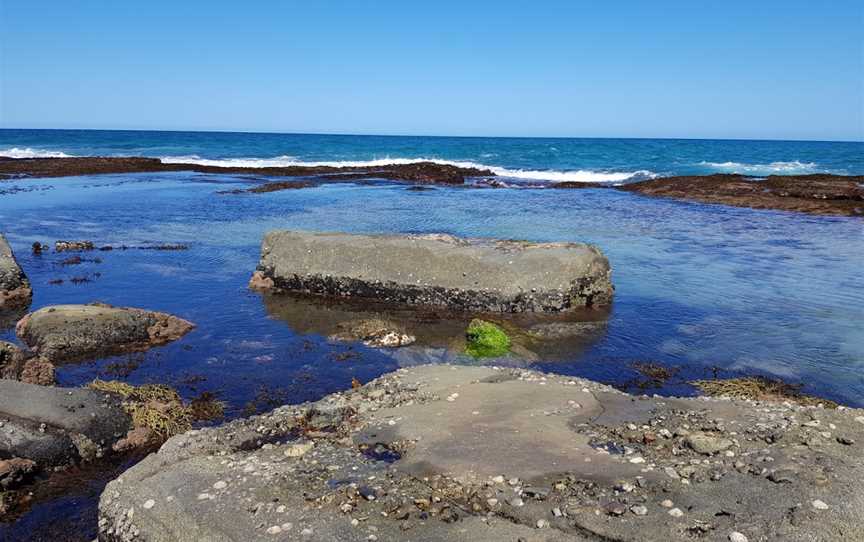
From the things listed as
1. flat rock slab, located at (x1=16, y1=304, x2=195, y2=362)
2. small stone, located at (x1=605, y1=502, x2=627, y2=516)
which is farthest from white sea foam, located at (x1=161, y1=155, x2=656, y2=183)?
small stone, located at (x1=605, y1=502, x2=627, y2=516)

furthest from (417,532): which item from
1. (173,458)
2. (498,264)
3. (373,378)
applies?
(498,264)

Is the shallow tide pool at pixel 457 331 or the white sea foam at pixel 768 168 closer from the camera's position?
the shallow tide pool at pixel 457 331

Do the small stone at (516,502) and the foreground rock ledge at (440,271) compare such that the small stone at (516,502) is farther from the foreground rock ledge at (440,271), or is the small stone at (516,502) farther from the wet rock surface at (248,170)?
the wet rock surface at (248,170)

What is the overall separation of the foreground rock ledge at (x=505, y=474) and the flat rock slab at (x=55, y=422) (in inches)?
41.7

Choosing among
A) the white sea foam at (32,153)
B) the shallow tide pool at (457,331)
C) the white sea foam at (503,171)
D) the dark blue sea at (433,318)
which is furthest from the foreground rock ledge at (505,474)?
the white sea foam at (32,153)

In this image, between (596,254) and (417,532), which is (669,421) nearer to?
(417,532)

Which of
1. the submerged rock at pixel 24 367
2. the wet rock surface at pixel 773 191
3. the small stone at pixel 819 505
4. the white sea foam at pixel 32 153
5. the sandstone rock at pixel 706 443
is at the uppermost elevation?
the white sea foam at pixel 32 153

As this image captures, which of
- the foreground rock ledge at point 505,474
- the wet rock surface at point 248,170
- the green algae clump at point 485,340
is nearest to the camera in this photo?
the foreground rock ledge at point 505,474

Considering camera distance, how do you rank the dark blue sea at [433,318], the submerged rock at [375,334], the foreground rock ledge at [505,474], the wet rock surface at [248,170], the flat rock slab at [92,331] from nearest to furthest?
1. the foreground rock ledge at [505,474]
2. the dark blue sea at [433,318]
3. the flat rock slab at [92,331]
4. the submerged rock at [375,334]
5. the wet rock surface at [248,170]

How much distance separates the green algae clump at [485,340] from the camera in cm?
970

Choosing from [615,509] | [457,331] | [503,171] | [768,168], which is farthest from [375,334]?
[768,168]

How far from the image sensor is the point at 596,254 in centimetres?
1237

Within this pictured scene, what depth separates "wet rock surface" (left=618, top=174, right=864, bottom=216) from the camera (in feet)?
87.8

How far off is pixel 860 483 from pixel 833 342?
5.73 metres
